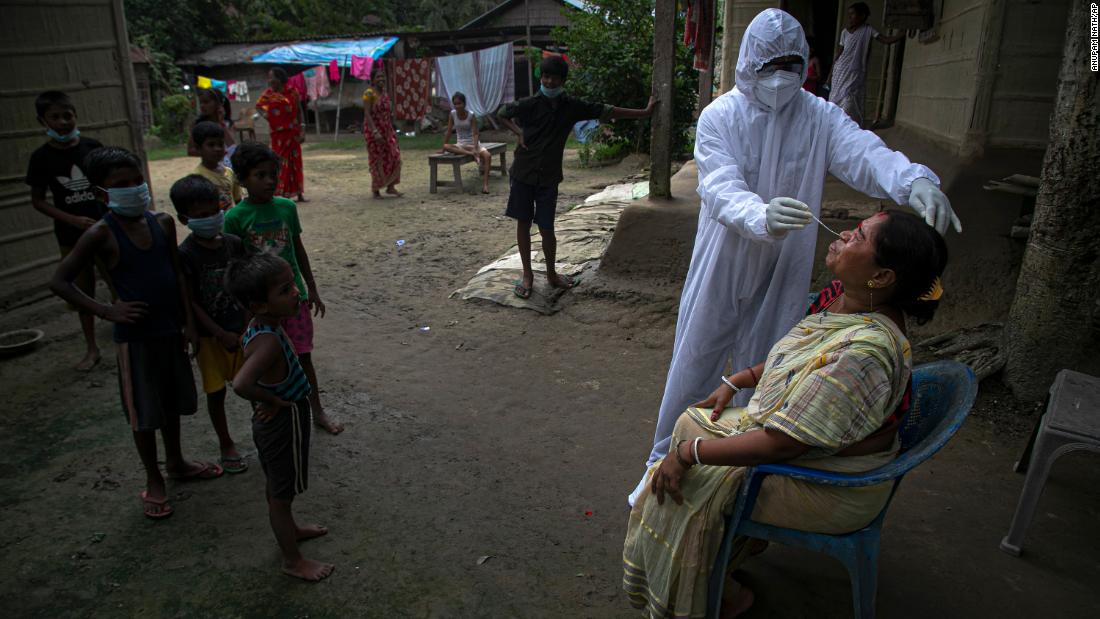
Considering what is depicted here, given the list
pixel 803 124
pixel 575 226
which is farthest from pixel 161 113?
pixel 803 124

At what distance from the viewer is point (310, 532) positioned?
2.50 m

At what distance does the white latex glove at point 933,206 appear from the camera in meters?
1.88

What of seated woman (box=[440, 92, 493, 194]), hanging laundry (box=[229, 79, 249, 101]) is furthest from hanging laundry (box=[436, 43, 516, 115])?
seated woman (box=[440, 92, 493, 194])

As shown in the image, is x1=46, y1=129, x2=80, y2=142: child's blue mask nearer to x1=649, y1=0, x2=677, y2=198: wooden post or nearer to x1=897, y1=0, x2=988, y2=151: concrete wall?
x1=649, y1=0, x2=677, y2=198: wooden post

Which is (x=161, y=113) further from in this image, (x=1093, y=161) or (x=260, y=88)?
(x=1093, y=161)

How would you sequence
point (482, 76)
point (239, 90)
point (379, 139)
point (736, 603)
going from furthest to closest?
1. point (239, 90)
2. point (482, 76)
3. point (379, 139)
4. point (736, 603)

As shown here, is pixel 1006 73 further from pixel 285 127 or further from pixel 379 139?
pixel 285 127

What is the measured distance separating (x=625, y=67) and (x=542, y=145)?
7375 millimetres

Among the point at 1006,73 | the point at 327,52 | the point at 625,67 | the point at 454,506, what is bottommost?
the point at 454,506

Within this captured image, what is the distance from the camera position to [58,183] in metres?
4.02

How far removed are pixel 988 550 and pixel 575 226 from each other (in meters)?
4.95

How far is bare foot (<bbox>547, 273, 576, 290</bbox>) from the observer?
5316mm

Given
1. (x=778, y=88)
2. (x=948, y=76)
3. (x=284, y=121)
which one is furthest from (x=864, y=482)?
(x=284, y=121)

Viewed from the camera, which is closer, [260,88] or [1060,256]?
[1060,256]
